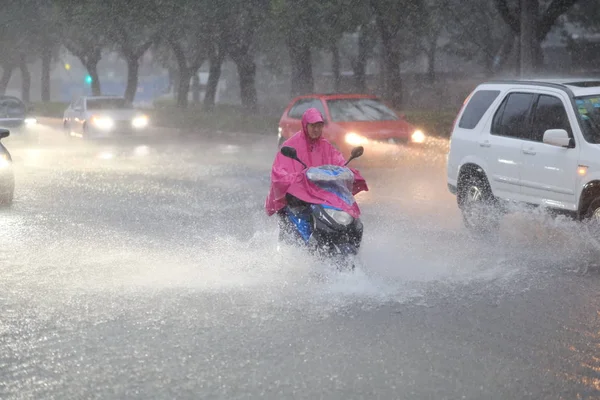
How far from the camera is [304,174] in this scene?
856 cm

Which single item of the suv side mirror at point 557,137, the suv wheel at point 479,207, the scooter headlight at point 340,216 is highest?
the suv side mirror at point 557,137

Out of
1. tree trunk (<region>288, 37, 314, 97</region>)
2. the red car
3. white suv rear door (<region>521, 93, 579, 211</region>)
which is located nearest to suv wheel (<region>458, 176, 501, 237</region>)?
white suv rear door (<region>521, 93, 579, 211</region>)

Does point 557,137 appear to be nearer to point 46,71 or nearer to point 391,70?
point 391,70

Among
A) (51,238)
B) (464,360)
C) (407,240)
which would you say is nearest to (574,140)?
(407,240)

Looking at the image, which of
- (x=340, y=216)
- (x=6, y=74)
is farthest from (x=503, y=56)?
(x=340, y=216)

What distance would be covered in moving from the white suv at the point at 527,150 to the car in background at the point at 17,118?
1936 cm

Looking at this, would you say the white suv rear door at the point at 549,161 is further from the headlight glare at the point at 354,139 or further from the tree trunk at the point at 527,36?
the tree trunk at the point at 527,36

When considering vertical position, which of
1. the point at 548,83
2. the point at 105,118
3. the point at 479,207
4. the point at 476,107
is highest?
the point at 548,83

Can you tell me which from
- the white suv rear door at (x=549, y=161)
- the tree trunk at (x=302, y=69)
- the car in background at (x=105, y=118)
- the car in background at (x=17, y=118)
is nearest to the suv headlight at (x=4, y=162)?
the white suv rear door at (x=549, y=161)

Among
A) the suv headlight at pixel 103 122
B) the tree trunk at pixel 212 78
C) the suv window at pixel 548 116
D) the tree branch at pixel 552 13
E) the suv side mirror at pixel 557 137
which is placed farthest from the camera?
the tree trunk at pixel 212 78

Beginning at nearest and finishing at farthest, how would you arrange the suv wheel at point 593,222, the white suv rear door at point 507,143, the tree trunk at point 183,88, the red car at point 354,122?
the suv wheel at point 593,222 < the white suv rear door at point 507,143 < the red car at point 354,122 < the tree trunk at point 183,88

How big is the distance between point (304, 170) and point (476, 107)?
3.94 meters

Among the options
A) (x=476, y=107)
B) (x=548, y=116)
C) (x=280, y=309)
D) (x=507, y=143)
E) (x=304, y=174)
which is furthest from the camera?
(x=476, y=107)

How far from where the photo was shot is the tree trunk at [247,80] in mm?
39625
